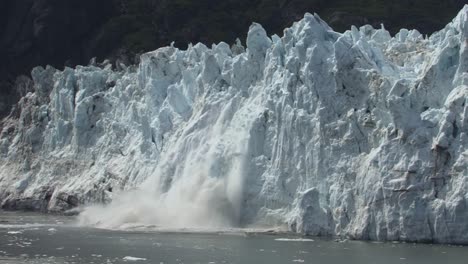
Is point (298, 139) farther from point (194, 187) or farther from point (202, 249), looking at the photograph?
point (202, 249)

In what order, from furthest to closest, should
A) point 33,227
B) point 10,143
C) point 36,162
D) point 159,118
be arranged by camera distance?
point 10,143, point 36,162, point 159,118, point 33,227

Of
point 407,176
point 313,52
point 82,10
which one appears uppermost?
point 82,10

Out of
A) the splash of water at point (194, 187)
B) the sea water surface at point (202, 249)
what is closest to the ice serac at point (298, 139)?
the splash of water at point (194, 187)

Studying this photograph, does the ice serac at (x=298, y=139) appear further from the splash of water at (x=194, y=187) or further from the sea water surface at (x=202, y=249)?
the sea water surface at (x=202, y=249)

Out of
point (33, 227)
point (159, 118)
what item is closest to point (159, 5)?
point (159, 118)

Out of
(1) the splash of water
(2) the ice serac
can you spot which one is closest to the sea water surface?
(2) the ice serac

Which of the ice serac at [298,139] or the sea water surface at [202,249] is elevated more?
the ice serac at [298,139]

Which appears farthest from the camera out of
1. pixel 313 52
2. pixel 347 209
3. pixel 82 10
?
pixel 82 10

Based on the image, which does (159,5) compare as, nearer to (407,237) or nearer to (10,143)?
(10,143)
